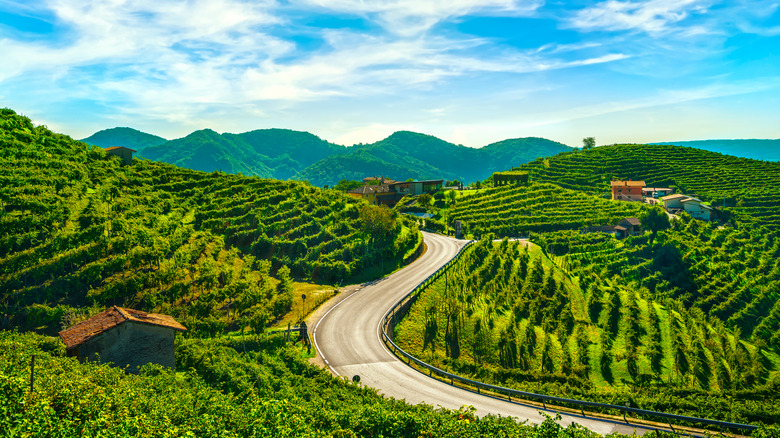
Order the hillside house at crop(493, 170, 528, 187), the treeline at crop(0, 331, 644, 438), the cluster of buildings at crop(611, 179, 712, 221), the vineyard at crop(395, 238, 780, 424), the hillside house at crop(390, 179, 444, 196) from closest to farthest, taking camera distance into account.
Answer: the treeline at crop(0, 331, 644, 438) → the vineyard at crop(395, 238, 780, 424) → the cluster of buildings at crop(611, 179, 712, 221) → the hillside house at crop(390, 179, 444, 196) → the hillside house at crop(493, 170, 528, 187)

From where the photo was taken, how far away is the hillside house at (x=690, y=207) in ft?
345

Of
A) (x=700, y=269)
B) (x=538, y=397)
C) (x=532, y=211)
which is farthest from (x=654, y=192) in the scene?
(x=538, y=397)

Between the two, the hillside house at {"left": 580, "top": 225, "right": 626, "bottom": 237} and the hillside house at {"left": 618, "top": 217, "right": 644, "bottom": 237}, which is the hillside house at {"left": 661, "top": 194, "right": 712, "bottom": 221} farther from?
the hillside house at {"left": 580, "top": 225, "right": 626, "bottom": 237}

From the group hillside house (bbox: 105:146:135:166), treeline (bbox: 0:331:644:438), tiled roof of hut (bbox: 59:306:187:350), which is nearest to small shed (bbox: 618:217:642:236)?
treeline (bbox: 0:331:644:438)

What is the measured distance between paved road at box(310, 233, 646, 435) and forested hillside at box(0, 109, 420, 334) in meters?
5.90

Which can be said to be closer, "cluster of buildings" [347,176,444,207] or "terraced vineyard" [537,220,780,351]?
"terraced vineyard" [537,220,780,351]

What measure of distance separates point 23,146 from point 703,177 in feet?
609

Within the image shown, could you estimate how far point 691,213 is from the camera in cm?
10600

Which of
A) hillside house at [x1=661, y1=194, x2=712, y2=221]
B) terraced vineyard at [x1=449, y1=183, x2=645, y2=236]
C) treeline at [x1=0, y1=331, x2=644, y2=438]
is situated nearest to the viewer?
treeline at [x1=0, y1=331, x2=644, y2=438]

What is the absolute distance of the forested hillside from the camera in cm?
3797

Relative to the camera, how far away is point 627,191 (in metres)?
125

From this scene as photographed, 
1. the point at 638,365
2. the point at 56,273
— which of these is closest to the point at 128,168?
the point at 56,273

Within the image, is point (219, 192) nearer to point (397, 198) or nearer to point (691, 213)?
point (397, 198)

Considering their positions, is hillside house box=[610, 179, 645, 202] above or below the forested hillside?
above
